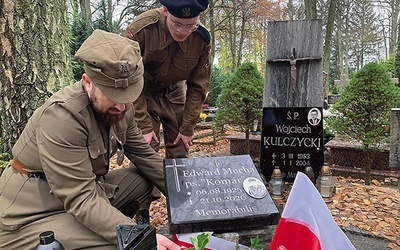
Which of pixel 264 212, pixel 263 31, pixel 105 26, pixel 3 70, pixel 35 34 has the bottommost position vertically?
pixel 264 212

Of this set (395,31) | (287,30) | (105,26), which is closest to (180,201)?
(287,30)

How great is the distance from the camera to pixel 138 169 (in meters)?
2.53

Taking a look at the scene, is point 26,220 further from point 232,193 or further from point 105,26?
point 105,26

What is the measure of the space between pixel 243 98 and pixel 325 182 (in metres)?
2.91

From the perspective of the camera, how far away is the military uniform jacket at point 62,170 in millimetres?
1724

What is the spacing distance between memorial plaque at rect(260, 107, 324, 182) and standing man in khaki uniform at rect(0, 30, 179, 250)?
2114 mm

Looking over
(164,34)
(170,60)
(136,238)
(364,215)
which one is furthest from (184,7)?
(364,215)

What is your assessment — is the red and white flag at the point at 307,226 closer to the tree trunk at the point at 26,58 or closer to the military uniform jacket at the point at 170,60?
the military uniform jacket at the point at 170,60

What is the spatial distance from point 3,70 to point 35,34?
405 mm

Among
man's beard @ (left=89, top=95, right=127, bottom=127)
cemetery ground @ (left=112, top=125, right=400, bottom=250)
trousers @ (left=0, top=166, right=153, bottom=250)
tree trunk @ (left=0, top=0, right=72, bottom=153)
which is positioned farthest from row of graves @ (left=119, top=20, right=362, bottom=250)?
tree trunk @ (left=0, top=0, right=72, bottom=153)

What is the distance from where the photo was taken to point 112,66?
169 centimetres

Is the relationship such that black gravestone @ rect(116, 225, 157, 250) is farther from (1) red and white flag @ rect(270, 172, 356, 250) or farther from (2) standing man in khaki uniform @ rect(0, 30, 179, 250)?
(1) red and white flag @ rect(270, 172, 356, 250)

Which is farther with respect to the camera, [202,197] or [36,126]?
[202,197]

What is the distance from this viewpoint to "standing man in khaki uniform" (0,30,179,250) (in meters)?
1.72
